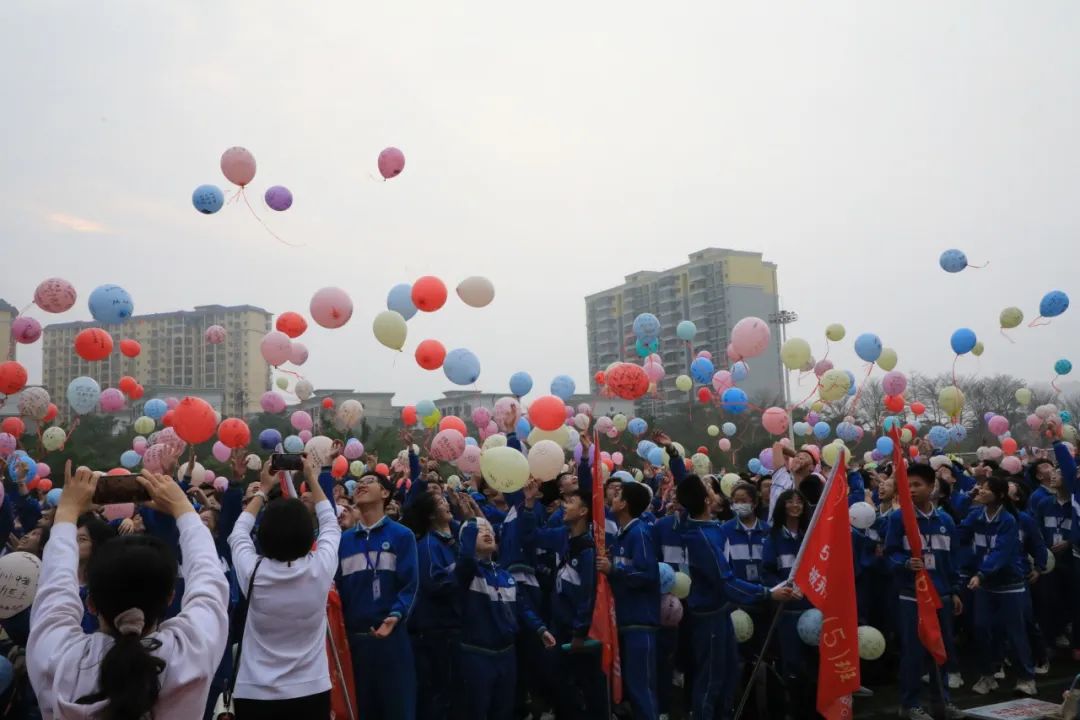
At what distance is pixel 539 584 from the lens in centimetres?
643

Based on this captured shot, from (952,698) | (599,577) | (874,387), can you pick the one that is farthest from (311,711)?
(874,387)

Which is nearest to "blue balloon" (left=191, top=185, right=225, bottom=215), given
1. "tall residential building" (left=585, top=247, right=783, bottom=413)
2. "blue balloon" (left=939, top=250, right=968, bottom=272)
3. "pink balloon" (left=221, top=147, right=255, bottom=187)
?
"pink balloon" (left=221, top=147, right=255, bottom=187)

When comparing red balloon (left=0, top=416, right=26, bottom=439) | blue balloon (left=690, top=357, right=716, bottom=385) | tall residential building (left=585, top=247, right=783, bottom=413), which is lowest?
red balloon (left=0, top=416, right=26, bottom=439)

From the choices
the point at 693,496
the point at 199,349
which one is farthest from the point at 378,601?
the point at 199,349

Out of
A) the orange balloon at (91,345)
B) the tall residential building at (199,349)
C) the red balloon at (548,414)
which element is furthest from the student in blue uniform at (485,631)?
the tall residential building at (199,349)

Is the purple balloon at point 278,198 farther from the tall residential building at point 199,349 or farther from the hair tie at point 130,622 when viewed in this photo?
the tall residential building at point 199,349

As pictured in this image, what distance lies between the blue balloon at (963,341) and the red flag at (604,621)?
354 inches

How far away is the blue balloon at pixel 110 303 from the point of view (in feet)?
29.5

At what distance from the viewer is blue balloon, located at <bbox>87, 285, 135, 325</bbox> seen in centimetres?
898

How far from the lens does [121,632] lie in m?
2.07

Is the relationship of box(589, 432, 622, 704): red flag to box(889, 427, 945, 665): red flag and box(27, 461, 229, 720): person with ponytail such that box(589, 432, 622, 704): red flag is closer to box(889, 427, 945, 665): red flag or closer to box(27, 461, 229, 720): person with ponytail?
box(889, 427, 945, 665): red flag

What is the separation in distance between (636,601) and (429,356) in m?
5.14

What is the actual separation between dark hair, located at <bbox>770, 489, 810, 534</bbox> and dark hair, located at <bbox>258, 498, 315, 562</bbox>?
4034mm

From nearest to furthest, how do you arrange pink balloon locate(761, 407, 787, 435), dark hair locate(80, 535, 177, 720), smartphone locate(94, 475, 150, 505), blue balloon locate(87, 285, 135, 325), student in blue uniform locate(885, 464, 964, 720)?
dark hair locate(80, 535, 177, 720) < smartphone locate(94, 475, 150, 505) < student in blue uniform locate(885, 464, 964, 720) < blue balloon locate(87, 285, 135, 325) < pink balloon locate(761, 407, 787, 435)
